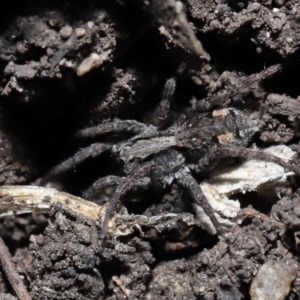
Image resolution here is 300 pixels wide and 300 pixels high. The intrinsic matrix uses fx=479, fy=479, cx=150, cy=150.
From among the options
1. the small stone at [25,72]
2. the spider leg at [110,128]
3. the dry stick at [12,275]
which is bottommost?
the dry stick at [12,275]

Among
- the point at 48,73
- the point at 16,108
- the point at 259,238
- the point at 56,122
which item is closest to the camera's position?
the point at 48,73

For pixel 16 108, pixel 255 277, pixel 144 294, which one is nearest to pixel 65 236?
pixel 144 294

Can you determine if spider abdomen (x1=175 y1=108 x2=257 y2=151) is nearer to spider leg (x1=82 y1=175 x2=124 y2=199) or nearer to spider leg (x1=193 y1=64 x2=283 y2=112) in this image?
spider leg (x1=193 y1=64 x2=283 y2=112)

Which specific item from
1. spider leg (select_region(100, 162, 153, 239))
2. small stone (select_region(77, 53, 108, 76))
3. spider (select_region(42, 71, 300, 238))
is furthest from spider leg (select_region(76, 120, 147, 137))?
small stone (select_region(77, 53, 108, 76))

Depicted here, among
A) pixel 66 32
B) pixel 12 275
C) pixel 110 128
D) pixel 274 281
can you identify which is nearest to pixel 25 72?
pixel 66 32

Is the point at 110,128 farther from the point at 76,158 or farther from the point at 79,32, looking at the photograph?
the point at 79,32

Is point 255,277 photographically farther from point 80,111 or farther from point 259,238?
point 80,111

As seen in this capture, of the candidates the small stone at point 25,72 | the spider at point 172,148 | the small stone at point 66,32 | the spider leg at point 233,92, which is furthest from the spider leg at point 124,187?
the small stone at point 66,32

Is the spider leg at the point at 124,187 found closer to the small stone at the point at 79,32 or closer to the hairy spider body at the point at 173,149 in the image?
the hairy spider body at the point at 173,149
